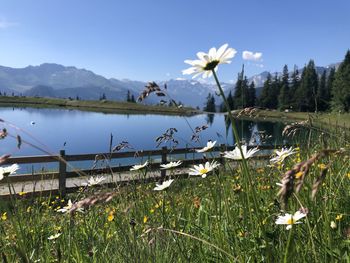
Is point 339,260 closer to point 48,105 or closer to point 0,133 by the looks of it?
point 0,133

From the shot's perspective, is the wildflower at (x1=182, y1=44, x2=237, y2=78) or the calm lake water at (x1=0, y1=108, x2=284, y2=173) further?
the calm lake water at (x1=0, y1=108, x2=284, y2=173)

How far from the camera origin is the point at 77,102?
160000 mm

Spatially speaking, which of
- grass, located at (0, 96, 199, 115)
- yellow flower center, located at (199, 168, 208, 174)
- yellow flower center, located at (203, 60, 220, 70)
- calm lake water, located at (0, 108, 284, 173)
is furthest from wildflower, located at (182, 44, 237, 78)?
grass, located at (0, 96, 199, 115)

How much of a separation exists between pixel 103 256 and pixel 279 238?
774 mm

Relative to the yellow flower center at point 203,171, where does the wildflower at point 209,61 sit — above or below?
above

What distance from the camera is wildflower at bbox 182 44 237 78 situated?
121cm

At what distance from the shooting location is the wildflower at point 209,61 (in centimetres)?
121

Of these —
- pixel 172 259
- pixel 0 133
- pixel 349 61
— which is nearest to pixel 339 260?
pixel 172 259

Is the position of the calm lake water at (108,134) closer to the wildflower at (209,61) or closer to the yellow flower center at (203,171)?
the yellow flower center at (203,171)

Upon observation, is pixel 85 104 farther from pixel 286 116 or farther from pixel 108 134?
pixel 286 116

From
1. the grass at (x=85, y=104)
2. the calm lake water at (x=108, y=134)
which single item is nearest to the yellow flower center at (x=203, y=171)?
the calm lake water at (x=108, y=134)

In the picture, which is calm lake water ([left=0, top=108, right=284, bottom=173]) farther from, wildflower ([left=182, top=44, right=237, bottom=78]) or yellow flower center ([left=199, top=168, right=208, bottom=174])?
wildflower ([left=182, top=44, right=237, bottom=78])

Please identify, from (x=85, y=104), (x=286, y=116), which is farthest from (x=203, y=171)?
(x=85, y=104)

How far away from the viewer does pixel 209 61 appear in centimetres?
123
